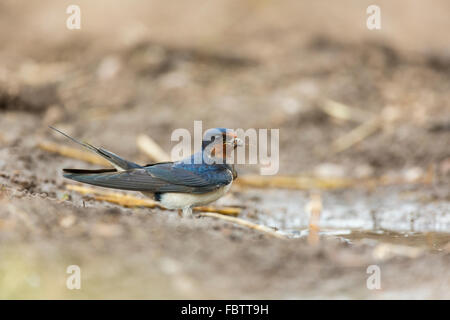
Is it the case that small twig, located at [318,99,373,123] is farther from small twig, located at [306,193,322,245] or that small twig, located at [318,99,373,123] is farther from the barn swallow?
the barn swallow

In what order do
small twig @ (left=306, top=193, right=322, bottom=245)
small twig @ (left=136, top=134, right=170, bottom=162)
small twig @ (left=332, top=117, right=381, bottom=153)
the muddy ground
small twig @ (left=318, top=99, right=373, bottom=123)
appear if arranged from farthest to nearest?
small twig @ (left=318, top=99, right=373, bottom=123) < small twig @ (left=332, top=117, right=381, bottom=153) < small twig @ (left=136, top=134, right=170, bottom=162) < small twig @ (left=306, top=193, right=322, bottom=245) < the muddy ground

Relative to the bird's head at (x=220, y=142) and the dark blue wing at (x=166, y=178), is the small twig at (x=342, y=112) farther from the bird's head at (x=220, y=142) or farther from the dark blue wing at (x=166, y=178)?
the dark blue wing at (x=166, y=178)

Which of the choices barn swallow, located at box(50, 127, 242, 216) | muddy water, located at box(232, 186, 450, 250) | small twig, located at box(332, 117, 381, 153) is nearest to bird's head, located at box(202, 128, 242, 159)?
barn swallow, located at box(50, 127, 242, 216)

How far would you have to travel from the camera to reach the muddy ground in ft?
12.3

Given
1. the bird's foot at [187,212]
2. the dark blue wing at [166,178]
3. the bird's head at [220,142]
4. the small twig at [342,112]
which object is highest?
the small twig at [342,112]

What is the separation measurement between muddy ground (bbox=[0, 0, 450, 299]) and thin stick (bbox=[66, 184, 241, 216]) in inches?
4.0

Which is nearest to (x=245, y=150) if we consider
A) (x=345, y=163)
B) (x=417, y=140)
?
(x=345, y=163)

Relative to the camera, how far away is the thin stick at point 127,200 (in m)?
5.69

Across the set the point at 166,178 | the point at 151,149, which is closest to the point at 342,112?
the point at 151,149

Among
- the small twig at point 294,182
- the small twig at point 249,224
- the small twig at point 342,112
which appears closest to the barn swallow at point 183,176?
the small twig at point 249,224

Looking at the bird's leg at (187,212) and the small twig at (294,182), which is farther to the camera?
the small twig at (294,182)

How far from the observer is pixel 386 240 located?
207 inches

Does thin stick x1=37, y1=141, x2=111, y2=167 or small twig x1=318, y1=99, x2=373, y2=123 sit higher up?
small twig x1=318, y1=99, x2=373, y2=123
